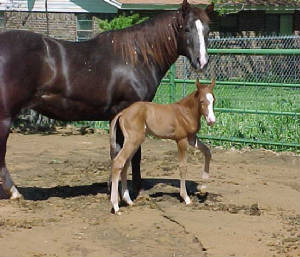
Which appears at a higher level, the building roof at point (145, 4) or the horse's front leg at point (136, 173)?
the building roof at point (145, 4)

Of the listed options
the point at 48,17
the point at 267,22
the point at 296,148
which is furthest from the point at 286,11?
the point at 296,148

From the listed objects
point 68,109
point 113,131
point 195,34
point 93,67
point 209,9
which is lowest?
point 113,131

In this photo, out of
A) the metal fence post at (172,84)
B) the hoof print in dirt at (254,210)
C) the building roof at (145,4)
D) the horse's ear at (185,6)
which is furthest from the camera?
the building roof at (145,4)

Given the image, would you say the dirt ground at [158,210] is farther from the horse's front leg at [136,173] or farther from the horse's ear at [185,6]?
the horse's ear at [185,6]

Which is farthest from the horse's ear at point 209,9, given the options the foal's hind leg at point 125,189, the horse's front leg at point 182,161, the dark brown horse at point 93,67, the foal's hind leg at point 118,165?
the foal's hind leg at point 125,189

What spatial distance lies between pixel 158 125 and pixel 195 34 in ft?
3.53

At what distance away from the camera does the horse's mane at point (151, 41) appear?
284 inches

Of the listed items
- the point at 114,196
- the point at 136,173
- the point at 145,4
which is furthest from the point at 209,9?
the point at 145,4

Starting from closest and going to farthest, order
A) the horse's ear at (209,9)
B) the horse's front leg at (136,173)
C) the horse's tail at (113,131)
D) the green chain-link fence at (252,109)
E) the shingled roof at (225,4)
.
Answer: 1. the horse's tail at (113,131)
2. the horse's ear at (209,9)
3. the horse's front leg at (136,173)
4. the green chain-link fence at (252,109)
5. the shingled roof at (225,4)

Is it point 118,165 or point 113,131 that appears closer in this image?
point 118,165

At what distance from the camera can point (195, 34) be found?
7027 millimetres

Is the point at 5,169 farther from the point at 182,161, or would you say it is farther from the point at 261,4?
the point at 261,4

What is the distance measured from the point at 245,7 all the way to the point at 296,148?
1404cm

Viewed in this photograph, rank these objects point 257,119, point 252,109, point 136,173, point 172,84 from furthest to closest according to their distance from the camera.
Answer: point 172,84 < point 252,109 < point 257,119 < point 136,173
